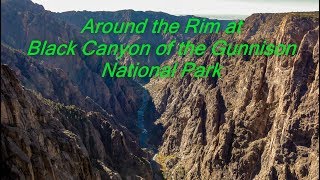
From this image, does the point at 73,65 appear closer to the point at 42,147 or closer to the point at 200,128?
the point at 200,128

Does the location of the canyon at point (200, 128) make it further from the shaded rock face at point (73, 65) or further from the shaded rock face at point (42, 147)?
the shaded rock face at point (73, 65)

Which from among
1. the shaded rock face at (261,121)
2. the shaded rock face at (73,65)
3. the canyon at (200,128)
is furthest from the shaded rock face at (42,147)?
the shaded rock face at (73,65)

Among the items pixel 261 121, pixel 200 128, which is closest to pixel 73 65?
pixel 200 128

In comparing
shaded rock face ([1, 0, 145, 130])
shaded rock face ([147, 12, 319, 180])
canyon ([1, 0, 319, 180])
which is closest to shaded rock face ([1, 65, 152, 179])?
canyon ([1, 0, 319, 180])

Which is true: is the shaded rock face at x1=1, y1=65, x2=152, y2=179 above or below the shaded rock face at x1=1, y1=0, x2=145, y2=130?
below

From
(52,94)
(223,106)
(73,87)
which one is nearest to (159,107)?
(73,87)

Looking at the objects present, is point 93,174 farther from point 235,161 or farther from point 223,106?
point 223,106

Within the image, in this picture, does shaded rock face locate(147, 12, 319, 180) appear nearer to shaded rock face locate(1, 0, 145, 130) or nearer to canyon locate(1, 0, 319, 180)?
canyon locate(1, 0, 319, 180)
